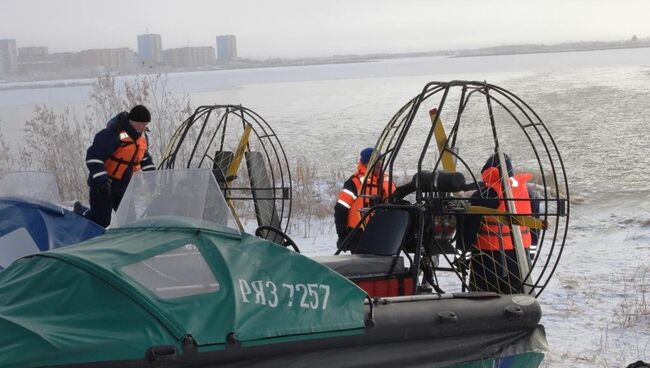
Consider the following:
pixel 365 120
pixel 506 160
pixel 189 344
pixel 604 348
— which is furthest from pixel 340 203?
pixel 365 120

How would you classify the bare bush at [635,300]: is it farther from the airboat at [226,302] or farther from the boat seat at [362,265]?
the boat seat at [362,265]

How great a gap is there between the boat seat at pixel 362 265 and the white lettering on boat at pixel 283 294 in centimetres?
103

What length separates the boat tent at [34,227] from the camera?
5523 mm

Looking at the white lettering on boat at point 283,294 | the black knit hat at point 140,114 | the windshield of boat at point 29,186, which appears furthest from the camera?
the black knit hat at point 140,114

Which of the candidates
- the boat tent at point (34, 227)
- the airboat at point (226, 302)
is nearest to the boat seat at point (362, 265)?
the airboat at point (226, 302)

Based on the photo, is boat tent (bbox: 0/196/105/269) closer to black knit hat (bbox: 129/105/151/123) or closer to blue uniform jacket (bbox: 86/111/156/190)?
blue uniform jacket (bbox: 86/111/156/190)

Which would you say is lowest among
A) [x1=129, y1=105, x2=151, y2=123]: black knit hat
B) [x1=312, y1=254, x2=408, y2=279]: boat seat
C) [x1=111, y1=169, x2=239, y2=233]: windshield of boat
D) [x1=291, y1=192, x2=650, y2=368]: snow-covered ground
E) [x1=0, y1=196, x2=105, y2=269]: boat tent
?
[x1=291, y1=192, x2=650, y2=368]: snow-covered ground

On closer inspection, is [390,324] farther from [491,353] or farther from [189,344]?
[189,344]

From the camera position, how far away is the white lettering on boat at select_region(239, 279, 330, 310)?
389cm

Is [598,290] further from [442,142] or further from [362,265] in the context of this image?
[362,265]

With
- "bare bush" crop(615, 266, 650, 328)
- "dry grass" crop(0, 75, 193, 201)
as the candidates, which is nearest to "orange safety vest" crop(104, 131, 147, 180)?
"bare bush" crop(615, 266, 650, 328)

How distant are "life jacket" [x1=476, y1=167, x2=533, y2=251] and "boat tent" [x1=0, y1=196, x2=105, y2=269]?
2.60 meters

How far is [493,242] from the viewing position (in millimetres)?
6062

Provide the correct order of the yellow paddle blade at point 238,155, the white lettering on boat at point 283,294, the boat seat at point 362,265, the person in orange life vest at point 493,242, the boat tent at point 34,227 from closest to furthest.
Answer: the white lettering on boat at point 283,294, the boat seat at point 362,265, the boat tent at point 34,227, the person in orange life vest at point 493,242, the yellow paddle blade at point 238,155
